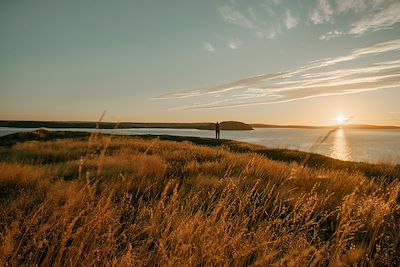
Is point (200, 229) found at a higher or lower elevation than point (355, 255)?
higher

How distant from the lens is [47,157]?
1155cm

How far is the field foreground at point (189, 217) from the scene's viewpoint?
→ 3.04 meters

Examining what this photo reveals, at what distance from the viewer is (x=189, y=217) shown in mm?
3986

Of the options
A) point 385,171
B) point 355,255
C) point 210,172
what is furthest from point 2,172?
point 385,171

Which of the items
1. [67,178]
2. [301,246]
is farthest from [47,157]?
[301,246]

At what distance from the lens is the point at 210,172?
873cm

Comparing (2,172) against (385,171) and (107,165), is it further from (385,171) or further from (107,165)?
(385,171)

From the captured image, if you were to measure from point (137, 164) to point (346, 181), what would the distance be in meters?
5.66

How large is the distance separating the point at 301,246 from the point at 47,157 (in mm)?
10598

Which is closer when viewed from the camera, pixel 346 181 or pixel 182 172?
pixel 346 181

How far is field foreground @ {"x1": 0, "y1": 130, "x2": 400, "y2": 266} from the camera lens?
304 centimetres

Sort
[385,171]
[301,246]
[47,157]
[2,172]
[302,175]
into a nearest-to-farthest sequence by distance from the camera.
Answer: [301,246] → [2,172] → [302,175] → [47,157] → [385,171]

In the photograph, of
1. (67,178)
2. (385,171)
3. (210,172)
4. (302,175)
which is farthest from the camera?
(385,171)

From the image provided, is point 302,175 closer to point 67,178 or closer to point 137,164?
point 137,164
